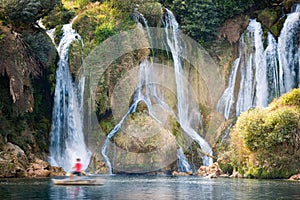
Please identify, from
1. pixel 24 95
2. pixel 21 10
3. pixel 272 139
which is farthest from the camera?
pixel 21 10

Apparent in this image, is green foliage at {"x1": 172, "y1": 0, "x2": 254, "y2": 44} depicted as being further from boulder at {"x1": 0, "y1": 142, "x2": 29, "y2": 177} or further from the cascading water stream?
boulder at {"x1": 0, "y1": 142, "x2": 29, "y2": 177}

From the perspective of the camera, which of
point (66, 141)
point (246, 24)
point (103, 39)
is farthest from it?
point (246, 24)

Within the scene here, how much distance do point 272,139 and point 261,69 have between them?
16345 millimetres

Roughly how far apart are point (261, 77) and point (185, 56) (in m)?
7.54

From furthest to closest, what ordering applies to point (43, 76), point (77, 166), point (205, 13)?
point (205, 13) → point (43, 76) → point (77, 166)

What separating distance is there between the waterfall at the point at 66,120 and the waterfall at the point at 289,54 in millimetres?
17549

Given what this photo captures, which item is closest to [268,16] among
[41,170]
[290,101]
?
[290,101]

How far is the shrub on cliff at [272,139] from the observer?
38031mm

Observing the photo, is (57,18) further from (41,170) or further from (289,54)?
(289,54)

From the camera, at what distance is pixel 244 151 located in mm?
40375

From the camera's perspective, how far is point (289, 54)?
52.2 m

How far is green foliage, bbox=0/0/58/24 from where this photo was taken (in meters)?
41.4

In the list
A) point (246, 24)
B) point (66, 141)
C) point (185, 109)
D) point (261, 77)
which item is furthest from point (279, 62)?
point (66, 141)

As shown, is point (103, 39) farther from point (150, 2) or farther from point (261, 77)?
point (261, 77)
